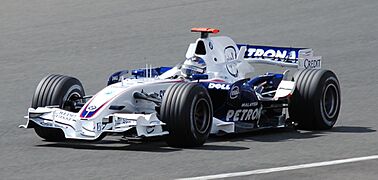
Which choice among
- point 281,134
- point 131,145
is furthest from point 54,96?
point 281,134

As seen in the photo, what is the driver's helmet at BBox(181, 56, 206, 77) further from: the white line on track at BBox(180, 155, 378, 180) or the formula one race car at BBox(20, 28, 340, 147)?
the white line on track at BBox(180, 155, 378, 180)

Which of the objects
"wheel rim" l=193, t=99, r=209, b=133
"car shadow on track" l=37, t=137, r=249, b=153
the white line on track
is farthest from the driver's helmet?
the white line on track

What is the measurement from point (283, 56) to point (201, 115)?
9.23 ft

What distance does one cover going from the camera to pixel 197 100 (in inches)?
532

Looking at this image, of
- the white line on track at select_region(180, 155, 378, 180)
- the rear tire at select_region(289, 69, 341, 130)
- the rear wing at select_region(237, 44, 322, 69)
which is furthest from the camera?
the rear wing at select_region(237, 44, 322, 69)

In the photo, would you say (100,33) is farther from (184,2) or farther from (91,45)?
(184,2)

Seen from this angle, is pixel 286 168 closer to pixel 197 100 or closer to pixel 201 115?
pixel 197 100

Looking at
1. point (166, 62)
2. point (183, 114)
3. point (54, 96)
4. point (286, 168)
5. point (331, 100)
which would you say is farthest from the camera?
point (166, 62)

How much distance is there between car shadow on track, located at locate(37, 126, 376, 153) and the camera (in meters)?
13.6

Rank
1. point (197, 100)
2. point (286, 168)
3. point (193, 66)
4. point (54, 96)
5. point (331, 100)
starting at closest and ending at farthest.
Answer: point (286, 168) → point (197, 100) → point (54, 96) → point (193, 66) → point (331, 100)

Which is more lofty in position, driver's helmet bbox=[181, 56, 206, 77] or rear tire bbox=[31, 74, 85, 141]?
driver's helmet bbox=[181, 56, 206, 77]

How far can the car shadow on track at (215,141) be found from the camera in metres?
13.6

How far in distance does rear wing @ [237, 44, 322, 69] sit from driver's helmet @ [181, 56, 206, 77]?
78cm

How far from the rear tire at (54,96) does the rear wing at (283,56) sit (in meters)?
2.64
